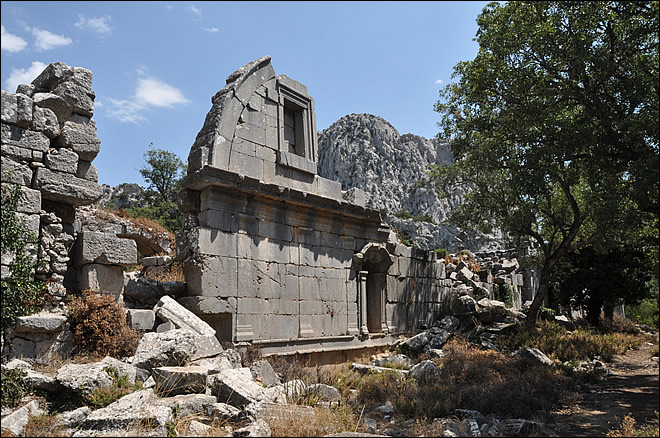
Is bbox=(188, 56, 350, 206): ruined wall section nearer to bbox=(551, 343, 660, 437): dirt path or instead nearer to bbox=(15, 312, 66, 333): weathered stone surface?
bbox=(15, 312, 66, 333): weathered stone surface

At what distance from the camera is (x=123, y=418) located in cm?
528

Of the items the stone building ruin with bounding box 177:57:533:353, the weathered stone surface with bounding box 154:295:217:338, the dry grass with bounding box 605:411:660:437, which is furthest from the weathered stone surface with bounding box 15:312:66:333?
the dry grass with bounding box 605:411:660:437

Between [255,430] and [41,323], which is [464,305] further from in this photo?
[41,323]

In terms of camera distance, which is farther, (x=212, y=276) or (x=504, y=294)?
(x=504, y=294)

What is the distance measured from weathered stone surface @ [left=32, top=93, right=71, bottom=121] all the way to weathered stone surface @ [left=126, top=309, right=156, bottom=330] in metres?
3.28

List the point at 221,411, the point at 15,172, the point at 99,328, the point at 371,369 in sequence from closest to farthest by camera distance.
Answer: the point at 221,411
the point at 15,172
the point at 99,328
the point at 371,369

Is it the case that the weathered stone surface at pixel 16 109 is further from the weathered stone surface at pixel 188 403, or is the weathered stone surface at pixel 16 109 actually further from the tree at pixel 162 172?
the tree at pixel 162 172

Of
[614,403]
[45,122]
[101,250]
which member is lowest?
[614,403]

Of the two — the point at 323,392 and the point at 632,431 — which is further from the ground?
the point at 323,392

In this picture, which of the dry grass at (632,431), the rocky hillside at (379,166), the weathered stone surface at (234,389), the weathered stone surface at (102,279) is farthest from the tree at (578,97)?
the rocky hillside at (379,166)

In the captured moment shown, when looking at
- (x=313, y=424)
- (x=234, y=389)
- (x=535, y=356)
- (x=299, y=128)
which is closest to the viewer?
(x=313, y=424)

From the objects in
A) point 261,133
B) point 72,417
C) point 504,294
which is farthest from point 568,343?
point 72,417

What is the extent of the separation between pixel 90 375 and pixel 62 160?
11.4ft

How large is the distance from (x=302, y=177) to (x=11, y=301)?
6.84 meters
